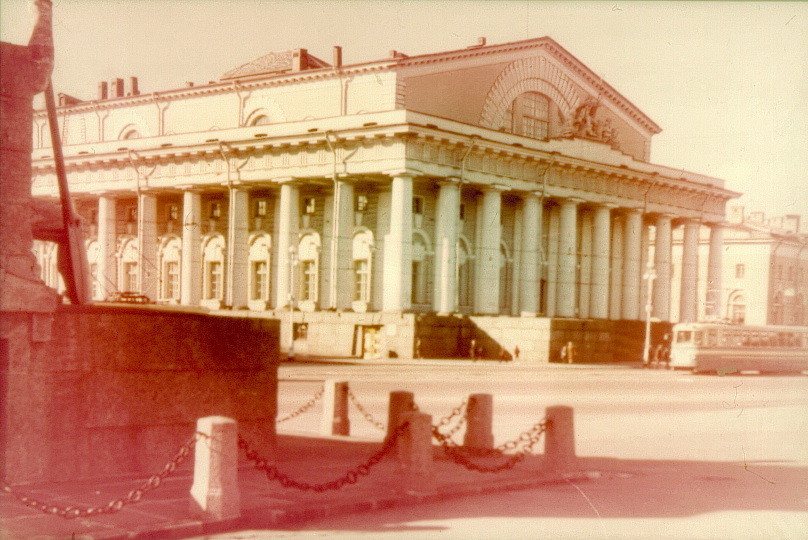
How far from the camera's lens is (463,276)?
152ft

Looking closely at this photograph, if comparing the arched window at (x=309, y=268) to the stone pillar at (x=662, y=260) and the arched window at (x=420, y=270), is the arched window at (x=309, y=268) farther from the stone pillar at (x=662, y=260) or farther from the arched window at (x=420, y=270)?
the stone pillar at (x=662, y=260)

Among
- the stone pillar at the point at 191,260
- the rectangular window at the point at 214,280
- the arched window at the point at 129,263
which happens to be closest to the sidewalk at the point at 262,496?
the arched window at the point at 129,263

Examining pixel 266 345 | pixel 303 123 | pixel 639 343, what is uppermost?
pixel 303 123

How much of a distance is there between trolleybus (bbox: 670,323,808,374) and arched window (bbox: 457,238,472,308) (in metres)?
10.2

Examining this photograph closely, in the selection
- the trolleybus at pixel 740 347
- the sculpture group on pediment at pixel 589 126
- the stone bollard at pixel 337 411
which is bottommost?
the trolleybus at pixel 740 347

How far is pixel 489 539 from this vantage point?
8.20 m

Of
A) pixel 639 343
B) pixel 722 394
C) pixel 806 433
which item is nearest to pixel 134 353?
pixel 806 433

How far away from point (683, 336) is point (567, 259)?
1065 centimetres

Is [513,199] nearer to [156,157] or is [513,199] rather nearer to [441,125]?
[441,125]

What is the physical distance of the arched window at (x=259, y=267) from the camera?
39094mm

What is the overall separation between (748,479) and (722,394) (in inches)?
660

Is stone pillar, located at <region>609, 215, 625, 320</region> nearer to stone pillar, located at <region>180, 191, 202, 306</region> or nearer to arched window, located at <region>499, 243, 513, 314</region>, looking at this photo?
arched window, located at <region>499, 243, 513, 314</region>

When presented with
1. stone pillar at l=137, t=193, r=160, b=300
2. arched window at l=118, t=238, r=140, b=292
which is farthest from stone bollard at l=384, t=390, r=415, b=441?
arched window at l=118, t=238, r=140, b=292

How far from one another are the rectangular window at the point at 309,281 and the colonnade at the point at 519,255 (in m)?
0.48
